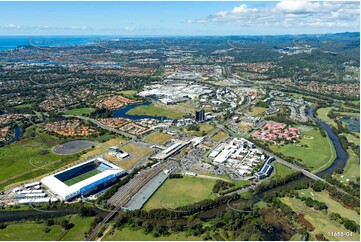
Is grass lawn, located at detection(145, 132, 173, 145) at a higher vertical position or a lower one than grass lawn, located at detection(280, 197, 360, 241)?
higher

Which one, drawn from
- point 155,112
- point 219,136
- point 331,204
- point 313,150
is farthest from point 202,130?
point 331,204

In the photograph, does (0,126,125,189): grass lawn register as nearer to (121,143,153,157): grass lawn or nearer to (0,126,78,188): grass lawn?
A: (0,126,78,188): grass lawn

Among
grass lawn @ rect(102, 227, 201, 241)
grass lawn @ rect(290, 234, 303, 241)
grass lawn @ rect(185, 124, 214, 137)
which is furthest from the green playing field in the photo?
grass lawn @ rect(290, 234, 303, 241)

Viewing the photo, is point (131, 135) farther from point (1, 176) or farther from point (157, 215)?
point (157, 215)

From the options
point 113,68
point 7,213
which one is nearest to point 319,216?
point 7,213

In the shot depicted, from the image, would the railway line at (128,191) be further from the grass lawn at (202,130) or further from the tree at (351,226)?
the tree at (351,226)

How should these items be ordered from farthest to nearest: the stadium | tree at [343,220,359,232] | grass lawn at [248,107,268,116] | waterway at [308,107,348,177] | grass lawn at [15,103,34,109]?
grass lawn at [15,103,34,109] < grass lawn at [248,107,268,116] < waterway at [308,107,348,177] < the stadium < tree at [343,220,359,232]

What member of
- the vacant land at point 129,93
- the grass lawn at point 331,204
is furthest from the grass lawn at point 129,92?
the grass lawn at point 331,204
